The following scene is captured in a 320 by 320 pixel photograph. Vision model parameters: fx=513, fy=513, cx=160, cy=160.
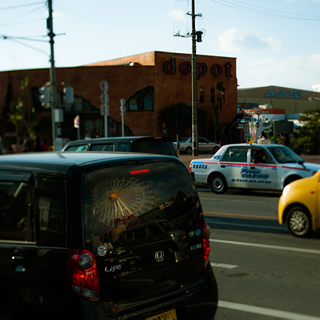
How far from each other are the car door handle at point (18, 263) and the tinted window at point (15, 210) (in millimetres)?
152

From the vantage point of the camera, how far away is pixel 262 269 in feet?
23.8

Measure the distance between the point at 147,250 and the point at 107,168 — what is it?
0.71 metres

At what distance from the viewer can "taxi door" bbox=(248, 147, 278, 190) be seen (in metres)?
15.7

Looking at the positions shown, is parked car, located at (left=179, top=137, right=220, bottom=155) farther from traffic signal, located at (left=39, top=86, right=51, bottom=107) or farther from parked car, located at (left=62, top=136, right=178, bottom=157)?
parked car, located at (left=62, top=136, right=178, bottom=157)

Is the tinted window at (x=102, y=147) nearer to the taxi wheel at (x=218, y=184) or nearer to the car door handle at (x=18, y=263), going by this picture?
the taxi wheel at (x=218, y=184)

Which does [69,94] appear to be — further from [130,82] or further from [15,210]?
[130,82]

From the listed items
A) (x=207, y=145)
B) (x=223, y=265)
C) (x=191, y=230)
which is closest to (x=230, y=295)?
(x=223, y=265)

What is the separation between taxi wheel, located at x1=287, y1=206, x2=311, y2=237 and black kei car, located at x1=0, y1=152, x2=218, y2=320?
208 inches

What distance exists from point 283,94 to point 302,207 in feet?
255

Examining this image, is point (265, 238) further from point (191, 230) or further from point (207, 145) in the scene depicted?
point (207, 145)


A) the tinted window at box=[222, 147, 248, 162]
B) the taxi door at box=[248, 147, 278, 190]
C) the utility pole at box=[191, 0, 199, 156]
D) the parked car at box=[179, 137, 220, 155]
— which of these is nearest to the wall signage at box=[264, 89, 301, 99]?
the parked car at box=[179, 137, 220, 155]

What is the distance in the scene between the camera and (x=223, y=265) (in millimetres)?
7547

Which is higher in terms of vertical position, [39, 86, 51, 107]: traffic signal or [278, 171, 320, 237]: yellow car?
[39, 86, 51, 107]: traffic signal

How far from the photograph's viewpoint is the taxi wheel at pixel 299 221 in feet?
30.2
